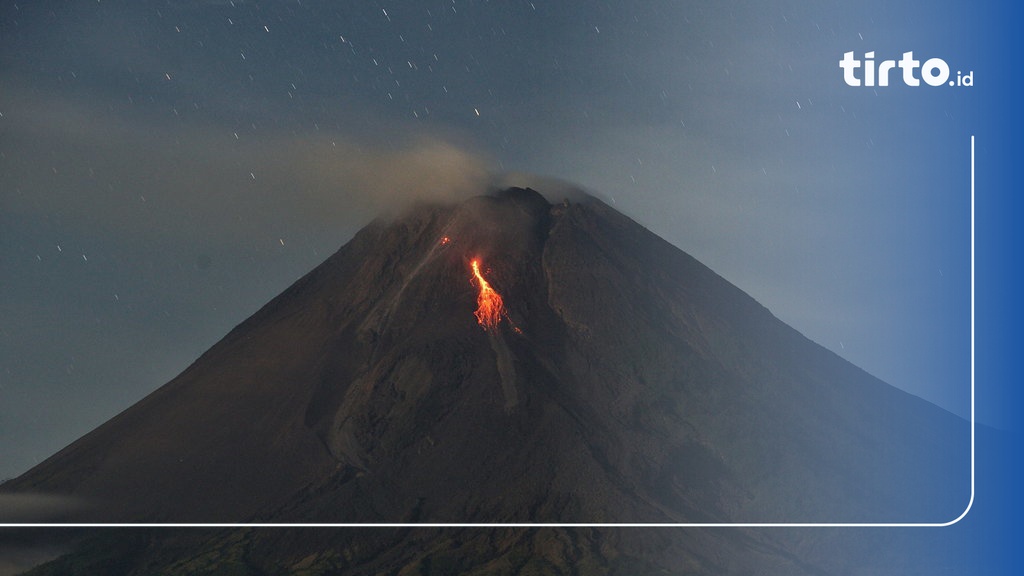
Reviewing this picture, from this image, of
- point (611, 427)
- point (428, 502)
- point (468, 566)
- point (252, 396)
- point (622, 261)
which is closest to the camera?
point (468, 566)

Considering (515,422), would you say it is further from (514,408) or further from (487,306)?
(487,306)

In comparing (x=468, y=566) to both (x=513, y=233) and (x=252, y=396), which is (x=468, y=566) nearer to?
(x=252, y=396)

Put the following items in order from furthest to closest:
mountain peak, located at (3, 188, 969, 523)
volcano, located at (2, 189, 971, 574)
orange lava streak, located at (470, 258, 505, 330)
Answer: orange lava streak, located at (470, 258, 505, 330), mountain peak, located at (3, 188, 969, 523), volcano, located at (2, 189, 971, 574)

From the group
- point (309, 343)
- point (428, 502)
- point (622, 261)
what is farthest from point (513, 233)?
point (428, 502)

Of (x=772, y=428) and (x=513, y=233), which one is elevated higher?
(x=513, y=233)

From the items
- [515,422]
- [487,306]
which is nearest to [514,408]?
[515,422]

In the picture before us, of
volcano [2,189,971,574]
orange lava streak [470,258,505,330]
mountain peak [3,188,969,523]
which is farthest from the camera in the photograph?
orange lava streak [470,258,505,330]
